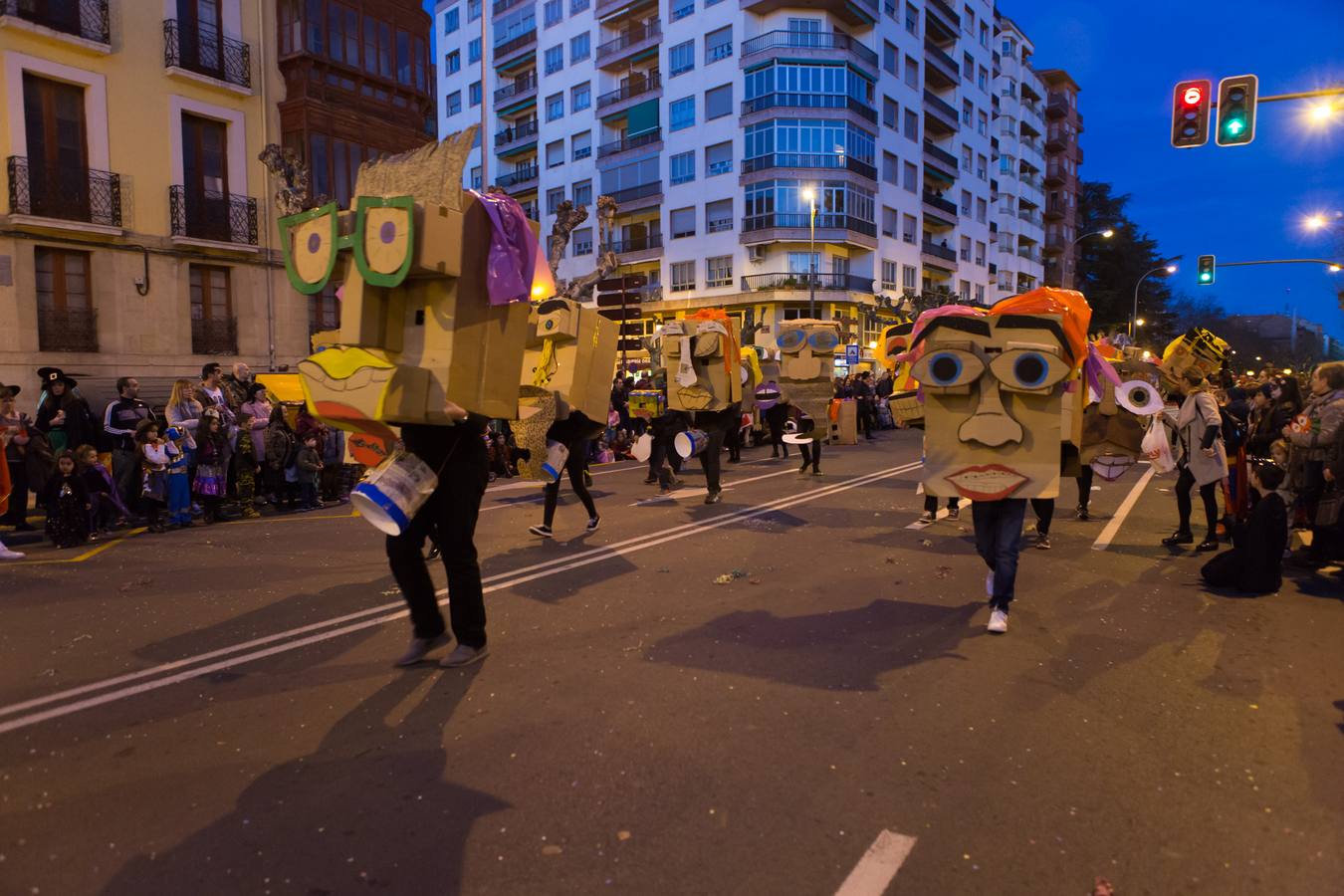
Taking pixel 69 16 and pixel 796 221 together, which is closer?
pixel 69 16

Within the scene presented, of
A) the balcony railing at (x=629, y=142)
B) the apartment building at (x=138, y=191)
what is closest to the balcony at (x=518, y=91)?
the balcony railing at (x=629, y=142)

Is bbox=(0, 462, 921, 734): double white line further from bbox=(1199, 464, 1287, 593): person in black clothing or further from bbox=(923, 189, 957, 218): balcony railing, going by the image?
bbox=(923, 189, 957, 218): balcony railing

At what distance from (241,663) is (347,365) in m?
1.82

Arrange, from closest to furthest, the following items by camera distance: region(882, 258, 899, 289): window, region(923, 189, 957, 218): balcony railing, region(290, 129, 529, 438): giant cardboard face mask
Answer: region(290, 129, 529, 438): giant cardboard face mask
region(882, 258, 899, 289): window
region(923, 189, 957, 218): balcony railing

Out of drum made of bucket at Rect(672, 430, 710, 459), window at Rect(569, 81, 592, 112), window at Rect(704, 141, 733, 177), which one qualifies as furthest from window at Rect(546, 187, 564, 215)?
drum made of bucket at Rect(672, 430, 710, 459)

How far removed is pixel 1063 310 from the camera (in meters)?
5.96

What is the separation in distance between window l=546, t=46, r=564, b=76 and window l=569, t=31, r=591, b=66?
807mm

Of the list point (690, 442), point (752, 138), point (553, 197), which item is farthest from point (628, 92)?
point (690, 442)

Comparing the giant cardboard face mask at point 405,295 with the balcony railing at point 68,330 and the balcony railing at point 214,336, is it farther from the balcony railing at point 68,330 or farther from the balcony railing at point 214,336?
the balcony railing at point 214,336

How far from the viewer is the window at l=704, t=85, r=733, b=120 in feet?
147

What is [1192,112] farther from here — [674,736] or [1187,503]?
[674,736]

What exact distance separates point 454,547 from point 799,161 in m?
41.6

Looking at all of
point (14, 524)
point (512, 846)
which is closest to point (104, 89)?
point (14, 524)

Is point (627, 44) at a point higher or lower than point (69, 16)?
higher
